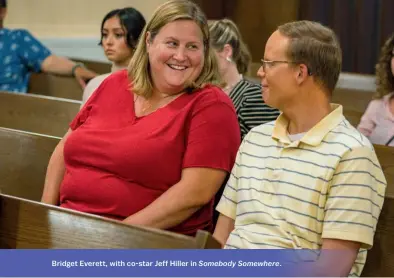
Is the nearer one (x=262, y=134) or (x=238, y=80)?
(x=262, y=134)

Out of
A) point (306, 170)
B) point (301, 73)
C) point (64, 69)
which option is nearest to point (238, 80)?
point (301, 73)

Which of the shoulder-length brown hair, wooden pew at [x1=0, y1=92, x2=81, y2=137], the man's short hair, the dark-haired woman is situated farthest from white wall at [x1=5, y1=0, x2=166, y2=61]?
the man's short hair

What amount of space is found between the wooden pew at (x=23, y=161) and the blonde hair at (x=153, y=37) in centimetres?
51

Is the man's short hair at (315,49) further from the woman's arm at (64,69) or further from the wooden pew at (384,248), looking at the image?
the woman's arm at (64,69)

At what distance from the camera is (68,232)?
190cm

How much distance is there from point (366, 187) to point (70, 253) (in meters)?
0.73

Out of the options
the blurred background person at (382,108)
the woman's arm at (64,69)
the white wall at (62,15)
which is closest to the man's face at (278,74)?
the blurred background person at (382,108)

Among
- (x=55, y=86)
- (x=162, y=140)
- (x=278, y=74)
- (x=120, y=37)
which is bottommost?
(x=55, y=86)

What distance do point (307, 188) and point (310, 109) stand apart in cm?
22

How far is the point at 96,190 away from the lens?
237cm

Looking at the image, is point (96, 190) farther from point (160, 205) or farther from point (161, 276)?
point (161, 276)

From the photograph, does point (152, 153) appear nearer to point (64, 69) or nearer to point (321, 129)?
point (321, 129)

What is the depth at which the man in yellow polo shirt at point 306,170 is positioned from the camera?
1.83 meters

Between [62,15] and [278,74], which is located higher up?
[278,74]
